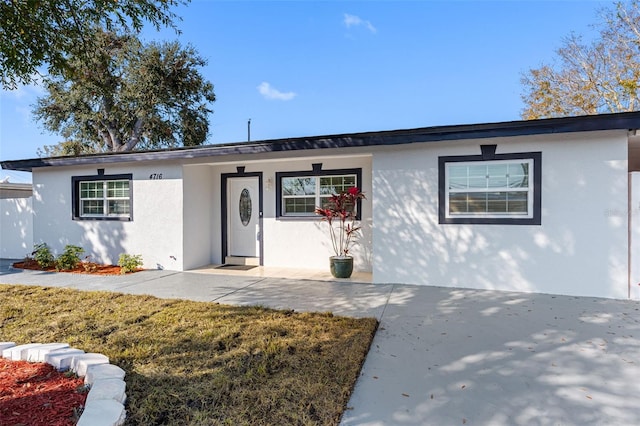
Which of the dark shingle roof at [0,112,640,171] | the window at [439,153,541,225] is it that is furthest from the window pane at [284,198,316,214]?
the window at [439,153,541,225]

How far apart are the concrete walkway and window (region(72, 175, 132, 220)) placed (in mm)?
2874

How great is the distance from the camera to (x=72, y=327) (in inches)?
160

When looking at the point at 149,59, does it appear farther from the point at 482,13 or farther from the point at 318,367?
the point at 318,367

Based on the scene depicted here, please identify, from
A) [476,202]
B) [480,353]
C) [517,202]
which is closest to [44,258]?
[480,353]

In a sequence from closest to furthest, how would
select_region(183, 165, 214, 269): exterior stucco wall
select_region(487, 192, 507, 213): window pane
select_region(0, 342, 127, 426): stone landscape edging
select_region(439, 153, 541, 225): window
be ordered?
select_region(0, 342, 127, 426): stone landscape edging → select_region(439, 153, 541, 225): window → select_region(487, 192, 507, 213): window pane → select_region(183, 165, 214, 269): exterior stucco wall

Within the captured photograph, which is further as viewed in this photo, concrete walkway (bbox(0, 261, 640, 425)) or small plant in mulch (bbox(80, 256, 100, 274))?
small plant in mulch (bbox(80, 256, 100, 274))

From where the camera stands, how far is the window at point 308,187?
310 inches

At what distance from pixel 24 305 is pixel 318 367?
187 inches

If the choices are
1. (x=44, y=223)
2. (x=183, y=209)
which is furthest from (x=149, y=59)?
(x=183, y=209)

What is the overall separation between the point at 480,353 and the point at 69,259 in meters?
8.71

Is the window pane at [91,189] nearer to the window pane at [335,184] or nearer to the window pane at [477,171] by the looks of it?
the window pane at [335,184]

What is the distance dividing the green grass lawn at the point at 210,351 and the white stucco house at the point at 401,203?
271 cm

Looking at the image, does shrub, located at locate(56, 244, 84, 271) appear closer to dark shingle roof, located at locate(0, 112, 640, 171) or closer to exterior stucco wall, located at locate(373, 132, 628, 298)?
dark shingle roof, located at locate(0, 112, 640, 171)

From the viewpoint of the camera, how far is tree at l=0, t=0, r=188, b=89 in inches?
134
